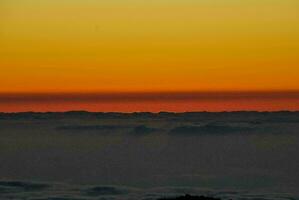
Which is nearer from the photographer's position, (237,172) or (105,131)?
(237,172)

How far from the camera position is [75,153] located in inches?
786

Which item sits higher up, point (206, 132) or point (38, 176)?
point (206, 132)

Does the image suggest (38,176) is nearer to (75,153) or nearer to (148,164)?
(148,164)

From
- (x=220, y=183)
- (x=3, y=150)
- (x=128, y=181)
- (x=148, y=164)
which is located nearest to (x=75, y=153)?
(x=3, y=150)

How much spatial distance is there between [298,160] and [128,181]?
5464 millimetres

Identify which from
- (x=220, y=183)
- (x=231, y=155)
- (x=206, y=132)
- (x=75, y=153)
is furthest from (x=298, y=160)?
(x=206, y=132)

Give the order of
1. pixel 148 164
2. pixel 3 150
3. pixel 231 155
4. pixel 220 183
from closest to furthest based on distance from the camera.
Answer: pixel 220 183 → pixel 148 164 → pixel 231 155 → pixel 3 150

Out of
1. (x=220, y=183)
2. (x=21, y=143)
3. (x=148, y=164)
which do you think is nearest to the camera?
(x=220, y=183)

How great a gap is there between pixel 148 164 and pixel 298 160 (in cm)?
377

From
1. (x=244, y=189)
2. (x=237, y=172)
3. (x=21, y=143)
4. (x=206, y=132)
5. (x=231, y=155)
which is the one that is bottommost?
(x=244, y=189)

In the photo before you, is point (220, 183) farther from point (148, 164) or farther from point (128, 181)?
point (148, 164)

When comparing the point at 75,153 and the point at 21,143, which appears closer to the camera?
the point at 75,153

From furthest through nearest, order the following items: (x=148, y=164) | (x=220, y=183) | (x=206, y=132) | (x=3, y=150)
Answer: (x=206, y=132), (x=3, y=150), (x=148, y=164), (x=220, y=183)

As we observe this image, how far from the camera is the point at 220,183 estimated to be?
43.1 feet
